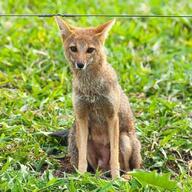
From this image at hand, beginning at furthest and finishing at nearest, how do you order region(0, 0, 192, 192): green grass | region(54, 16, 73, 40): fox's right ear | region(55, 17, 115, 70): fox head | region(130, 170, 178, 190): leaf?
region(54, 16, 73, 40): fox's right ear, region(55, 17, 115, 70): fox head, region(0, 0, 192, 192): green grass, region(130, 170, 178, 190): leaf

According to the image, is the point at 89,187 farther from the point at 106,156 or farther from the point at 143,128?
the point at 143,128

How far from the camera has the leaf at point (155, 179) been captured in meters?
7.52

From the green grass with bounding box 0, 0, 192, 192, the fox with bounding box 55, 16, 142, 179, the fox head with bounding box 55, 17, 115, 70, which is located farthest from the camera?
the fox with bounding box 55, 16, 142, 179

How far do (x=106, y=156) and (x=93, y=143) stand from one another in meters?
0.22

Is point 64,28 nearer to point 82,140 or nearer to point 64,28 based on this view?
point 64,28

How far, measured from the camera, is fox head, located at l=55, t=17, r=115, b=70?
27.0 feet

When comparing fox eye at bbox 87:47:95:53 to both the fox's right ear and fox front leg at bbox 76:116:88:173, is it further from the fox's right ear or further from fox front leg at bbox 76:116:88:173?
fox front leg at bbox 76:116:88:173

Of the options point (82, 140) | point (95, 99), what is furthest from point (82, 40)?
point (82, 140)

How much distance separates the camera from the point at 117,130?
27.6 ft

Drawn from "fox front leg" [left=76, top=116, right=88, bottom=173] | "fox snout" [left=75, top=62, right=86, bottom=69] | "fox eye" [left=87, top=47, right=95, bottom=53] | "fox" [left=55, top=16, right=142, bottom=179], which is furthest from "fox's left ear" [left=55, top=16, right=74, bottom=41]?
"fox front leg" [left=76, top=116, right=88, bottom=173]

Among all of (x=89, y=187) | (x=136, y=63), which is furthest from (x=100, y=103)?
(x=136, y=63)

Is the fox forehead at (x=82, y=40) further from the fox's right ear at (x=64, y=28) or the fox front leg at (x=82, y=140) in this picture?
the fox front leg at (x=82, y=140)

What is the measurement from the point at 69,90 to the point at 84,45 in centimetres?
261

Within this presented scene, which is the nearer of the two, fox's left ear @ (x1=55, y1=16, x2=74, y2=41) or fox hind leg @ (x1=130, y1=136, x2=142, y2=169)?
fox's left ear @ (x1=55, y1=16, x2=74, y2=41)
